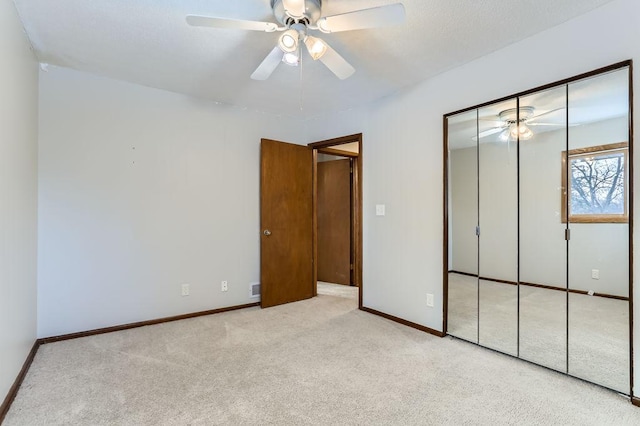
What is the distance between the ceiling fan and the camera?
1.56 metres

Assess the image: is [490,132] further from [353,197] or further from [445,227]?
[353,197]

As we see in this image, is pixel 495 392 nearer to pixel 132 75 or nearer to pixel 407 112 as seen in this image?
pixel 407 112

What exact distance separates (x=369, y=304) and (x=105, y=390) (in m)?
2.47

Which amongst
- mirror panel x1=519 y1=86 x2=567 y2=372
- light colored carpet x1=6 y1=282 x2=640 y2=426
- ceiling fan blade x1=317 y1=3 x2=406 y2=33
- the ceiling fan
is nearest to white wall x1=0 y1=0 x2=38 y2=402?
light colored carpet x1=6 y1=282 x2=640 y2=426

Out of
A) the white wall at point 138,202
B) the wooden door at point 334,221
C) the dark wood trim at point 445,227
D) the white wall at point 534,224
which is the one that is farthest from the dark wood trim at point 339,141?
the white wall at point 534,224

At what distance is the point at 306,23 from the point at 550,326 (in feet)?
8.66

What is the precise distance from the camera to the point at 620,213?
1.92 m

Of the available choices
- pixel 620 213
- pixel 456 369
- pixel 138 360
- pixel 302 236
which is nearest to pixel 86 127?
pixel 138 360

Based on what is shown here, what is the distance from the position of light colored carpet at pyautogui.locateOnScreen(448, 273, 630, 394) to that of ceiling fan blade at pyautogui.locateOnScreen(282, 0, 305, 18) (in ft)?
7.60

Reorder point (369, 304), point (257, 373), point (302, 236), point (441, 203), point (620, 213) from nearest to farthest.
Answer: point (620, 213) → point (257, 373) → point (441, 203) → point (369, 304) → point (302, 236)

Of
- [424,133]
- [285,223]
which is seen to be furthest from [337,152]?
[424,133]

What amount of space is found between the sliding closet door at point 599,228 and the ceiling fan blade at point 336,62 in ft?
4.91

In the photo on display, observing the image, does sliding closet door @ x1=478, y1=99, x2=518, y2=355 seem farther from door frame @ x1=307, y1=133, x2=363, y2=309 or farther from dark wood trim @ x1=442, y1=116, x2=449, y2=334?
door frame @ x1=307, y1=133, x2=363, y2=309

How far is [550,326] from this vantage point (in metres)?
2.27
